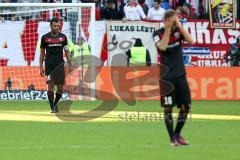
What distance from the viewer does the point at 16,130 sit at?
1550 centimetres

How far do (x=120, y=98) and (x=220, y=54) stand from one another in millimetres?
6469

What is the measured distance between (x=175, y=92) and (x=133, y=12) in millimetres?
17556

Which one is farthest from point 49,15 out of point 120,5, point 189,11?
point 189,11

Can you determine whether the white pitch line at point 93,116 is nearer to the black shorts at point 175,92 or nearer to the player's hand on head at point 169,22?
the black shorts at point 175,92

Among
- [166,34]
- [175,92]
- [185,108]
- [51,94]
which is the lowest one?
[51,94]

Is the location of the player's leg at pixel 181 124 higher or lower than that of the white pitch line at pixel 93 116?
higher

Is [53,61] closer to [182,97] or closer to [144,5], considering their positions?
[182,97]

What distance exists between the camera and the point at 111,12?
3059 cm

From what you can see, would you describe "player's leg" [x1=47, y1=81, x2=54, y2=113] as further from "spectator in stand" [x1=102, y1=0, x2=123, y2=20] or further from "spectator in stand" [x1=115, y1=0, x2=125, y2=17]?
"spectator in stand" [x1=115, y1=0, x2=125, y2=17]

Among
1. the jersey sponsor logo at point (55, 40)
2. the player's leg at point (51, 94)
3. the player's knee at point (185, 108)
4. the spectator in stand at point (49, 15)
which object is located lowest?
the player's leg at point (51, 94)

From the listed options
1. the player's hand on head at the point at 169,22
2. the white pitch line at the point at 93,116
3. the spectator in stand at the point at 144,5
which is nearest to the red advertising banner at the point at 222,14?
the spectator in stand at the point at 144,5

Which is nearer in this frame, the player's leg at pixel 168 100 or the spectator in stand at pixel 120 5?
the player's leg at pixel 168 100

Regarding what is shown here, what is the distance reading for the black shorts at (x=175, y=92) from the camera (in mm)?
12867

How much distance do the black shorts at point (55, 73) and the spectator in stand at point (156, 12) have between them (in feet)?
35.2
